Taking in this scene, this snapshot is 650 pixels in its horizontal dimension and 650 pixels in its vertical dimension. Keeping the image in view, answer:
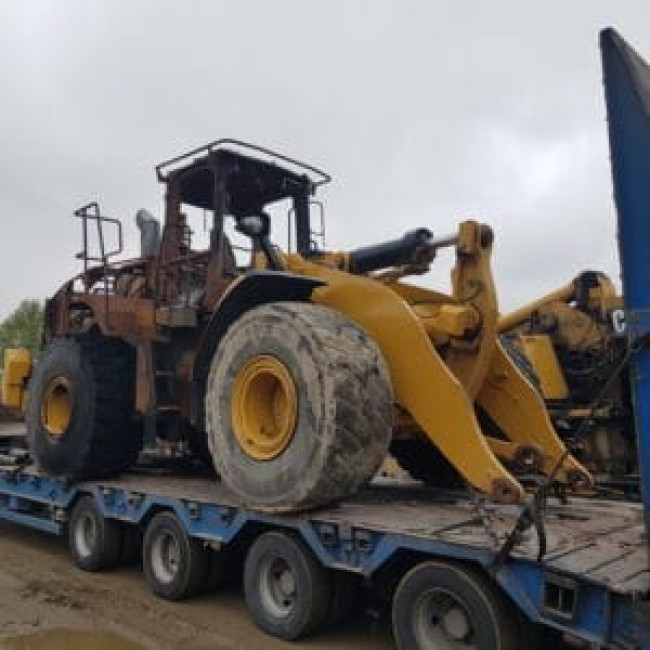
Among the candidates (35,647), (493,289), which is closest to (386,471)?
(493,289)

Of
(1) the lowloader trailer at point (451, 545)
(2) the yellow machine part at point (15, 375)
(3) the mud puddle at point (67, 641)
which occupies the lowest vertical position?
(3) the mud puddle at point (67, 641)

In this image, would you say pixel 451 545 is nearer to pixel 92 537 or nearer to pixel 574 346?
pixel 92 537

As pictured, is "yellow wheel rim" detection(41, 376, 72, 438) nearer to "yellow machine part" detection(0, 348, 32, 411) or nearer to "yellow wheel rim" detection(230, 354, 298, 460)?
"yellow machine part" detection(0, 348, 32, 411)

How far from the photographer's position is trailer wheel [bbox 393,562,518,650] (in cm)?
411

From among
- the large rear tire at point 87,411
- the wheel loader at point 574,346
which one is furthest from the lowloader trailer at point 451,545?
the wheel loader at point 574,346

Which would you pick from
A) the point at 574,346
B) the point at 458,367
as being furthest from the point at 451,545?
the point at 574,346

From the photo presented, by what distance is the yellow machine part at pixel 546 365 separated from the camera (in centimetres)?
1132

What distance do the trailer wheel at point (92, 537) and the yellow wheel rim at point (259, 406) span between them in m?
2.23

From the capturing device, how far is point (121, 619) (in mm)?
5914

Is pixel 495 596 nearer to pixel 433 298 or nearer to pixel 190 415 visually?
pixel 433 298

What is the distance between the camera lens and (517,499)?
4.91 metres

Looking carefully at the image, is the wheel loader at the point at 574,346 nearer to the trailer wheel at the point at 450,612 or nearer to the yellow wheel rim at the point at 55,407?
the yellow wheel rim at the point at 55,407

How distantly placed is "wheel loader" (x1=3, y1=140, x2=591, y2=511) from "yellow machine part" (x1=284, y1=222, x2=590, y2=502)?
1 cm

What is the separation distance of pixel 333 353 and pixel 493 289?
4.37ft
